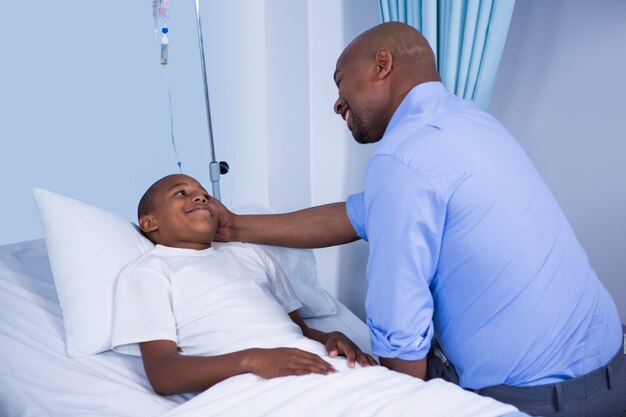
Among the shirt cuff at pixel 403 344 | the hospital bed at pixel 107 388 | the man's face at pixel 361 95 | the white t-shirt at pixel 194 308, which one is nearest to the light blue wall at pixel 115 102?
the hospital bed at pixel 107 388

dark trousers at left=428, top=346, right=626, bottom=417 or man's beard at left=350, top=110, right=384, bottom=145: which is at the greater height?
man's beard at left=350, top=110, right=384, bottom=145

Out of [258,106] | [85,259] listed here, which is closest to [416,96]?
[85,259]

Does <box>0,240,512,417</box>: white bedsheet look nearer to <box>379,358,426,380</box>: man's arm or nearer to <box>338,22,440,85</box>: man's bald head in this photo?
<box>379,358,426,380</box>: man's arm

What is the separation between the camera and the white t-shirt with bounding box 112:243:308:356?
1.39 m

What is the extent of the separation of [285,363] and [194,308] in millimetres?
305

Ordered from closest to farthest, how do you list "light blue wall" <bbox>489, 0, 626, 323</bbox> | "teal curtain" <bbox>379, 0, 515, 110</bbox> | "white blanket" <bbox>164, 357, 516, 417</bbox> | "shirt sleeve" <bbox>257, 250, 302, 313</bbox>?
"white blanket" <bbox>164, 357, 516, 417</bbox>
"shirt sleeve" <bbox>257, 250, 302, 313</bbox>
"teal curtain" <bbox>379, 0, 515, 110</bbox>
"light blue wall" <bbox>489, 0, 626, 323</bbox>

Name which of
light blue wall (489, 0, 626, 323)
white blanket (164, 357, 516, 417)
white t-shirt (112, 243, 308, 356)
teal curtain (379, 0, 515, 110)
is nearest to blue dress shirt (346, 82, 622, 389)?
white blanket (164, 357, 516, 417)

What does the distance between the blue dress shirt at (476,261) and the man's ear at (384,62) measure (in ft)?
0.57

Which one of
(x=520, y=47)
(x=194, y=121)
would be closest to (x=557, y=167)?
(x=520, y=47)

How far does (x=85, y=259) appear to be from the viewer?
1.49 meters

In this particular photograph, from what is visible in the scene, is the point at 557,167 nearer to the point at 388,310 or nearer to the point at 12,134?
the point at 388,310

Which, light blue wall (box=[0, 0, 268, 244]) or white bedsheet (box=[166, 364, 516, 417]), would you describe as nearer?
white bedsheet (box=[166, 364, 516, 417])

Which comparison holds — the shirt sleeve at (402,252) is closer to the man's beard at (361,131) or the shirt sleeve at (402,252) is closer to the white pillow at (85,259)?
the man's beard at (361,131)

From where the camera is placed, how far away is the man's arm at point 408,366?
1331mm
